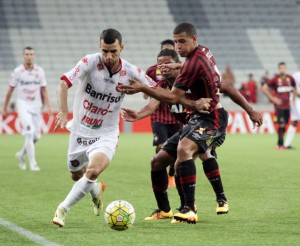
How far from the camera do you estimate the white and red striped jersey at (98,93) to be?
8336mm

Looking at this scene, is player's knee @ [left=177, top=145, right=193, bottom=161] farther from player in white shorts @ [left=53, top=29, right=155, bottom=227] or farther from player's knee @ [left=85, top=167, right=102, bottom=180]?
player's knee @ [left=85, top=167, right=102, bottom=180]

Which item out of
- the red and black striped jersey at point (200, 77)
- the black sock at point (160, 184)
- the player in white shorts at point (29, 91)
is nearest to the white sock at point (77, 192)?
the black sock at point (160, 184)

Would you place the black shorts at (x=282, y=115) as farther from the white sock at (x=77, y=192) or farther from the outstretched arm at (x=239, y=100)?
the white sock at (x=77, y=192)

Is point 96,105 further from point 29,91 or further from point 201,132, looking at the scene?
point 29,91

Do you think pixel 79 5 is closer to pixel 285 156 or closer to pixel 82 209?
pixel 285 156

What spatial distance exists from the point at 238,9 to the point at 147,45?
4.92m

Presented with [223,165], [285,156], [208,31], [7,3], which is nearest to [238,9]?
[208,31]

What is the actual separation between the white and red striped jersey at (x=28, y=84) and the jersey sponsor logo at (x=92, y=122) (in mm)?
7279

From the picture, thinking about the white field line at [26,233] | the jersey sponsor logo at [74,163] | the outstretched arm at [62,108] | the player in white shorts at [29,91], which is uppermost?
the player in white shorts at [29,91]

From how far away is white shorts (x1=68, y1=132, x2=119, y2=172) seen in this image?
27.4 ft

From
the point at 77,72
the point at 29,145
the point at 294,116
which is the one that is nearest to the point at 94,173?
the point at 77,72

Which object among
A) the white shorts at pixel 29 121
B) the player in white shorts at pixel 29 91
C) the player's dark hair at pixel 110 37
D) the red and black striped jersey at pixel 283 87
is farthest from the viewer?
the red and black striped jersey at pixel 283 87

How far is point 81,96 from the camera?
336 inches

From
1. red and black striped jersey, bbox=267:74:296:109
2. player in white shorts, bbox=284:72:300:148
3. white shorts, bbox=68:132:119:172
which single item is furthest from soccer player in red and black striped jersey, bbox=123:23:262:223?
red and black striped jersey, bbox=267:74:296:109
